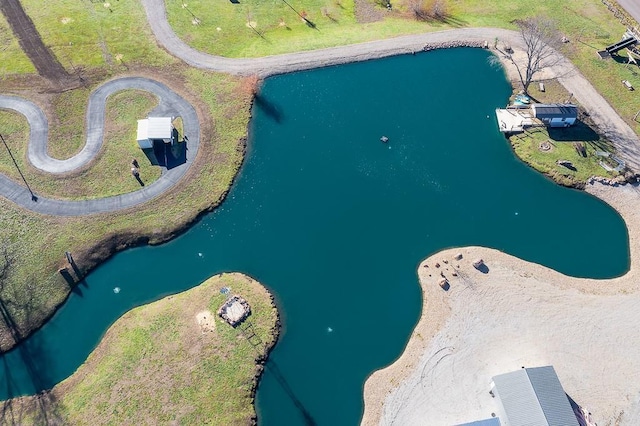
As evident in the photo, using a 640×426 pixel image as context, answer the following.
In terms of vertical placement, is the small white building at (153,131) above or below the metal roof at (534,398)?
below

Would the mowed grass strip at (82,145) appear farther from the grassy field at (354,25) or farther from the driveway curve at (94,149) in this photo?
Answer: the grassy field at (354,25)

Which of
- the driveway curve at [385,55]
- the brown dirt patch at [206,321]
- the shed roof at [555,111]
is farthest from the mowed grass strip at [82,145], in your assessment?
the shed roof at [555,111]

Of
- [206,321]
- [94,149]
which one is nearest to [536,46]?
[206,321]

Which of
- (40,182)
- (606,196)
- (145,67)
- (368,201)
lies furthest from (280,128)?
(606,196)

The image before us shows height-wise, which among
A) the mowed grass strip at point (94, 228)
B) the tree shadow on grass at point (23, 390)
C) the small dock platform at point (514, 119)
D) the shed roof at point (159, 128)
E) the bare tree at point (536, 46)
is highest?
the bare tree at point (536, 46)

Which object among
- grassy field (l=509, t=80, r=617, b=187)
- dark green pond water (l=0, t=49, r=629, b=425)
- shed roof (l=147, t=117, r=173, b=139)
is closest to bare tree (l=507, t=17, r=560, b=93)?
dark green pond water (l=0, t=49, r=629, b=425)

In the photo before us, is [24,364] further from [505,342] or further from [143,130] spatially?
[505,342]

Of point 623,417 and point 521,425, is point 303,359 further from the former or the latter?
point 623,417
